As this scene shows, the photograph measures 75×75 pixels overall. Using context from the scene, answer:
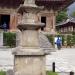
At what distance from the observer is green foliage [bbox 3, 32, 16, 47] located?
38688 mm

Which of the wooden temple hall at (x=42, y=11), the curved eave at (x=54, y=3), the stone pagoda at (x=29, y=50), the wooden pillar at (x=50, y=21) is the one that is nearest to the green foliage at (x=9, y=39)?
the wooden temple hall at (x=42, y=11)

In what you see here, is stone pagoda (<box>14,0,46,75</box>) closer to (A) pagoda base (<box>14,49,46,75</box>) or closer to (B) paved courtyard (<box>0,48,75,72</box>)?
(A) pagoda base (<box>14,49,46,75</box>)

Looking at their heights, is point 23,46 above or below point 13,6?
below

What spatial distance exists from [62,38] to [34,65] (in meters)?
28.8

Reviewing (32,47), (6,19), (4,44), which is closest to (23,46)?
(32,47)

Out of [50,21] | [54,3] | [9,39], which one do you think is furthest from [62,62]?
[54,3]

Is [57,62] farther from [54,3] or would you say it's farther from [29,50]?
[54,3]

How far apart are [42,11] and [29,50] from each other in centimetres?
2944

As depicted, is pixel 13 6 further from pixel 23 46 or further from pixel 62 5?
pixel 23 46

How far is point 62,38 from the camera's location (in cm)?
4150

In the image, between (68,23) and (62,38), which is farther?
(68,23)

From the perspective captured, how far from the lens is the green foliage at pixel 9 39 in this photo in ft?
127

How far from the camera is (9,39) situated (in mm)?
38844

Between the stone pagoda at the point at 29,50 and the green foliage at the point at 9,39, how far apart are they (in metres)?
25.7
